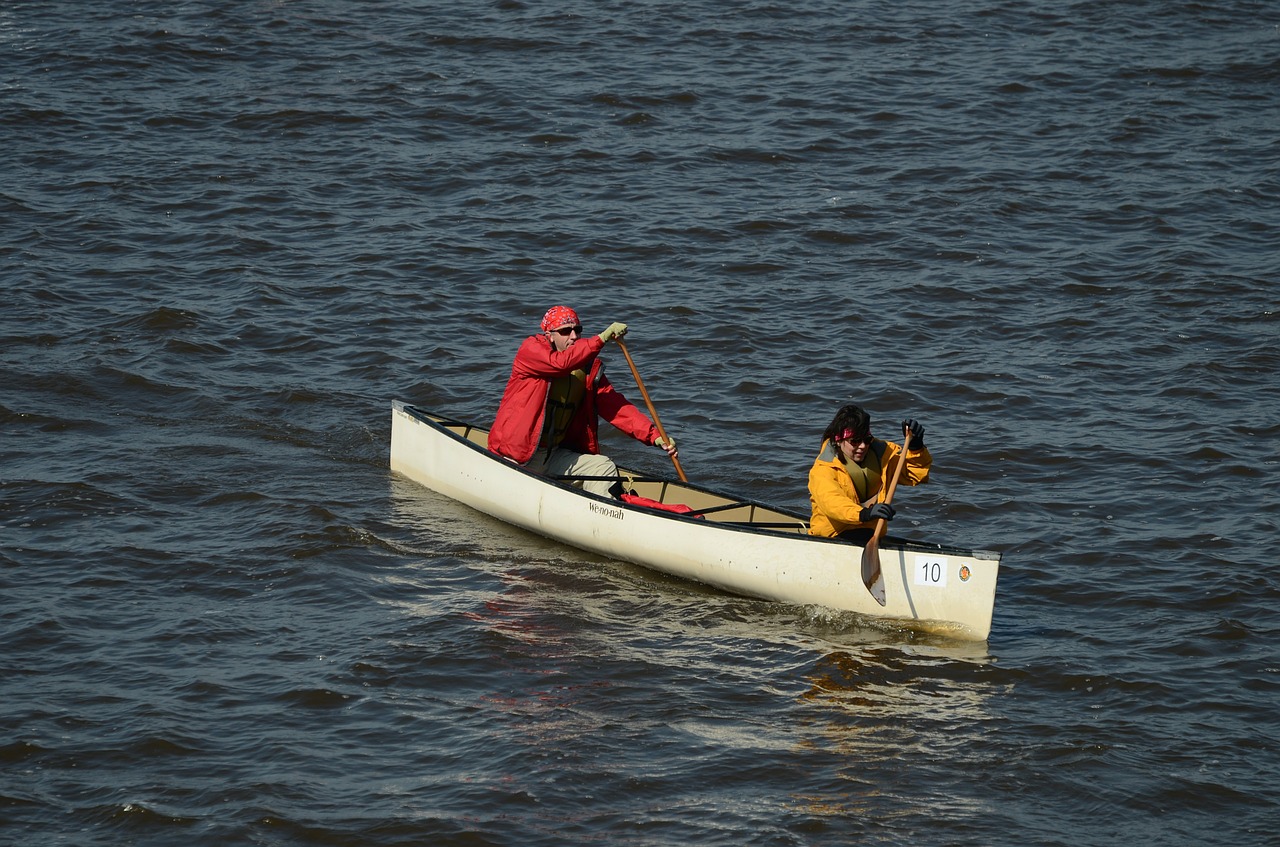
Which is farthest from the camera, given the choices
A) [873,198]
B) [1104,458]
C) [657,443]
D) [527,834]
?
[873,198]

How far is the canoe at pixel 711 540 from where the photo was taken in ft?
26.6

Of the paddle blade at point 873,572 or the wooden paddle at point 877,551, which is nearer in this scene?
the wooden paddle at point 877,551

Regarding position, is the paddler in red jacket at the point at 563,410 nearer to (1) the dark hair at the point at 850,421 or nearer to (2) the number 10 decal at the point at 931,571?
(1) the dark hair at the point at 850,421

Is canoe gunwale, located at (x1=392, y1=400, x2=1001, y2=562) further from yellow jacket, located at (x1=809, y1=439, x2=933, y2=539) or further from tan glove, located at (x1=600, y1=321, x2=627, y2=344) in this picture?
tan glove, located at (x1=600, y1=321, x2=627, y2=344)

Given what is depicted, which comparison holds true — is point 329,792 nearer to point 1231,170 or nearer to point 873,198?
point 873,198

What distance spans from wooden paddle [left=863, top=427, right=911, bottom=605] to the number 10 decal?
216 mm

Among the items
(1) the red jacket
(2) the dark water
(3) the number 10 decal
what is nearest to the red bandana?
(1) the red jacket

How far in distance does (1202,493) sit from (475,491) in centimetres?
495

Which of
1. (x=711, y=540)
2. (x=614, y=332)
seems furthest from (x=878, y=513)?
(x=614, y=332)

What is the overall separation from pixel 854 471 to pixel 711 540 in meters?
1.05

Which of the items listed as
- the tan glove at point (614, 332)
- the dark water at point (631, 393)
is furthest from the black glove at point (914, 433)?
the tan glove at point (614, 332)

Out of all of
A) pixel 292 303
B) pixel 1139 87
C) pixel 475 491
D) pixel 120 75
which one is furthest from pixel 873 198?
pixel 120 75

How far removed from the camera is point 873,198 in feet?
50.4

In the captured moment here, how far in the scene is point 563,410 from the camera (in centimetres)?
970
